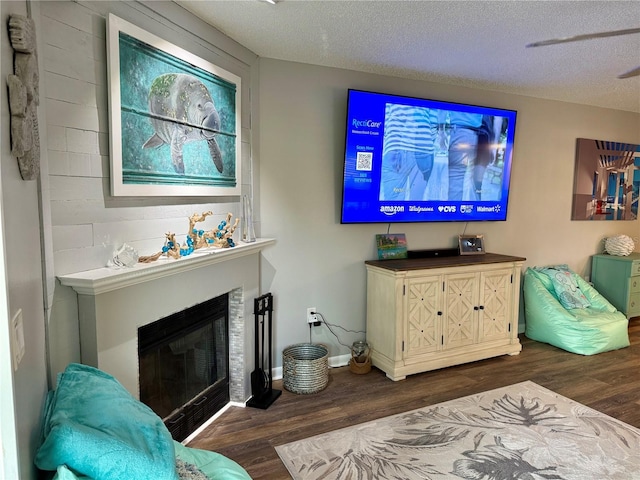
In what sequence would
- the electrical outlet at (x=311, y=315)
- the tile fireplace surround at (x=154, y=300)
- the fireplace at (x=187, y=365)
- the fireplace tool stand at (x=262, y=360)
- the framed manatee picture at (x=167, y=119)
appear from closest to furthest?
1. the tile fireplace surround at (x=154, y=300)
2. the framed manatee picture at (x=167, y=119)
3. the fireplace at (x=187, y=365)
4. the fireplace tool stand at (x=262, y=360)
5. the electrical outlet at (x=311, y=315)

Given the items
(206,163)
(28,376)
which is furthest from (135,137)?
(28,376)

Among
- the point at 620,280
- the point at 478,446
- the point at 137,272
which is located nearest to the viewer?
the point at 137,272

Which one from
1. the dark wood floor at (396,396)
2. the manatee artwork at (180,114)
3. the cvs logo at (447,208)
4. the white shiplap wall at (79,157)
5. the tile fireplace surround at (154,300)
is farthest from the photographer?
the cvs logo at (447,208)

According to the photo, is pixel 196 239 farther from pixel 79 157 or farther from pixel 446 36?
pixel 446 36

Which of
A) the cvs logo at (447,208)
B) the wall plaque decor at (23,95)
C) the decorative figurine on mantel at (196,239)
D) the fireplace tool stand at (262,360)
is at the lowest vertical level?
the fireplace tool stand at (262,360)

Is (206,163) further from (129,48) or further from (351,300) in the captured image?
(351,300)

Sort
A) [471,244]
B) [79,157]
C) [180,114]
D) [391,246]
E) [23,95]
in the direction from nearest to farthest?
1. [23,95]
2. [79,157]
3. [180,114]
4. [391,246]
5. [471,244]

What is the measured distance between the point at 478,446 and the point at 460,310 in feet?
4.44

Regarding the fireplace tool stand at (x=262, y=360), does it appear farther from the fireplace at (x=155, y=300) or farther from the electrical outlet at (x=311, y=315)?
the electrical outlet at (x=311, y=315)

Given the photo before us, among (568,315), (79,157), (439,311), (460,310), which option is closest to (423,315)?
(439,311)

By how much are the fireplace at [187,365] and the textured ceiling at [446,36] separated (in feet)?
5.76

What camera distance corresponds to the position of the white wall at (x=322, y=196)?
3352mm

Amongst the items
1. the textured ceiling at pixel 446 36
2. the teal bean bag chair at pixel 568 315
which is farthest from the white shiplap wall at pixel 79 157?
the teal bean bag chair at pixel 568 315

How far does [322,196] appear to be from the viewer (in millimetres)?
3559
